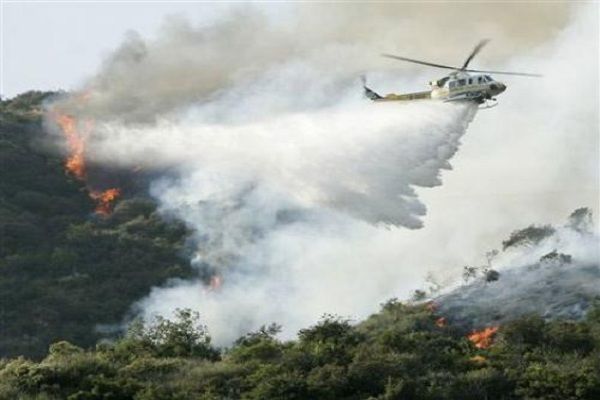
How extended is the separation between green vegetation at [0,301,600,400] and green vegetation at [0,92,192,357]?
131ft

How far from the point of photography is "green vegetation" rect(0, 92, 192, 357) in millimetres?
103438

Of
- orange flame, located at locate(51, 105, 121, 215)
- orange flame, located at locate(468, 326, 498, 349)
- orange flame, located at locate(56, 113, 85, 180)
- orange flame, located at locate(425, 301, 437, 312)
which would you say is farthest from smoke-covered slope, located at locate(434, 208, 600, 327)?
orange flame, located at locate(56, 113, 85, 180)

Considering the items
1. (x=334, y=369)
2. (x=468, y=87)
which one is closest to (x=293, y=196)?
(x=468, y=87)

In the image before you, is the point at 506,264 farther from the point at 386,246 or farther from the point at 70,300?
the point at 70,300

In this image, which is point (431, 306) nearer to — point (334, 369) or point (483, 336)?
point (483, 336)

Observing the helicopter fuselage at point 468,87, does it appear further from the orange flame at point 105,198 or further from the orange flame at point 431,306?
the orange flame at point 105,198

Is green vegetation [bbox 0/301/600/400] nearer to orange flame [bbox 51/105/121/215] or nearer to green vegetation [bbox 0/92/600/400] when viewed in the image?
green vegetation [bbox 0/92/600/400]

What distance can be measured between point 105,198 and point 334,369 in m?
96.5

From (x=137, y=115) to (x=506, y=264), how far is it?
5799 centimetres

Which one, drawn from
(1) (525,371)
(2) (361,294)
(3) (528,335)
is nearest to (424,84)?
(2) (361,294)

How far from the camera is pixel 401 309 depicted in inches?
3305

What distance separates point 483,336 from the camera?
72.5 m

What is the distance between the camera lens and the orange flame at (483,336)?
69.5m

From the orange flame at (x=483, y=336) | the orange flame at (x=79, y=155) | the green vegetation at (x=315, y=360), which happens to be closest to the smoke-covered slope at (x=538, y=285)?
the green vegetation at (x=315, y=360)
